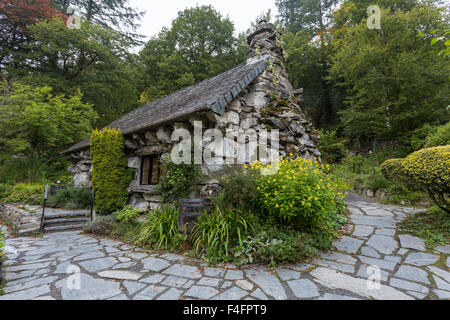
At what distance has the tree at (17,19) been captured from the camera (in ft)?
37.5

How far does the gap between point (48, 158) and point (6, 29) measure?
854cm

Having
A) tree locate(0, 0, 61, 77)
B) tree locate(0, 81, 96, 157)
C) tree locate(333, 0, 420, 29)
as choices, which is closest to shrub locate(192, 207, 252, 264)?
tree locate(0, 81, 96, 157)

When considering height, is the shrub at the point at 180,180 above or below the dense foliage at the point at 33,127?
below

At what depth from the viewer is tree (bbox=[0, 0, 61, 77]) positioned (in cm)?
1143

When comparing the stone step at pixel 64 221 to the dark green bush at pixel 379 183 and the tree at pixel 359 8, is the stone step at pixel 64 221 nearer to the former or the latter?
the dark green bush at pixel 379 183

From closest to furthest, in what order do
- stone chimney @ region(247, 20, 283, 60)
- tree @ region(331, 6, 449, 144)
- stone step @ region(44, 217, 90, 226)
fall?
stone step @ region(44, 217, 90, 226) → stone chimney @ region(247, 20, 283, 60) → tree @ region(331, 6, 449, 144)

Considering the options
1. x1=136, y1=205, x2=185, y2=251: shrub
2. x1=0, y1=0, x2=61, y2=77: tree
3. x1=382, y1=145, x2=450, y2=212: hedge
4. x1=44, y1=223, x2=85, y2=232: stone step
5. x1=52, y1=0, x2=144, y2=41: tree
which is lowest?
x1=44, y1=223, x2=85, y2=232: stone step

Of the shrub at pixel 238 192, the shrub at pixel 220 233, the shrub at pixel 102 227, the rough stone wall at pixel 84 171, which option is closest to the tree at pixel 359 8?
the shrub at pixel 238 192

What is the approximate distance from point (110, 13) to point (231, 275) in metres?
20.6

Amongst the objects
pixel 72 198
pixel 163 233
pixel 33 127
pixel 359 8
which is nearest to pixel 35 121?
pixel 33 127

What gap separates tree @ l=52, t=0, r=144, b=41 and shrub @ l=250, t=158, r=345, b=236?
59.0ft

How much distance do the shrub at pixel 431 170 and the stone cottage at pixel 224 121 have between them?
2506 millimetres

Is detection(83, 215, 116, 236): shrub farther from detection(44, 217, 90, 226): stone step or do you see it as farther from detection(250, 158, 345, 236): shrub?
detection(250, 158, 345, 236): shrub

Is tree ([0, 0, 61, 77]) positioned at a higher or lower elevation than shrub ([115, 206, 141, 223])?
higher
